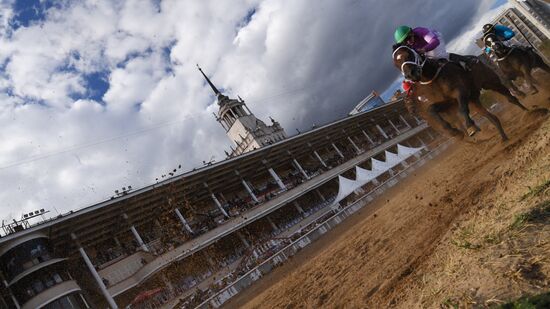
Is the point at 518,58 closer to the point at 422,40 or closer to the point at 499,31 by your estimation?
the point at 499,31

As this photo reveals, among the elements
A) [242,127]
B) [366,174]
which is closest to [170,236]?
[366,174]

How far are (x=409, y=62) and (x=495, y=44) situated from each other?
5723mm

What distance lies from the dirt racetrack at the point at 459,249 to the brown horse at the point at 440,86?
1758 millimetres

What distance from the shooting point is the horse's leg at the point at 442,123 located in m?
10.3

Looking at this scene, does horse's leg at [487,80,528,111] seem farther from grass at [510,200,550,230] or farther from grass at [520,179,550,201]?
grass at [510,200,550,230]

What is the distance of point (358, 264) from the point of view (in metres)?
9.86

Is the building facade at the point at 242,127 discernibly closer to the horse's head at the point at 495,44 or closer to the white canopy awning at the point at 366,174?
the white canopy awning at the point at 366,174

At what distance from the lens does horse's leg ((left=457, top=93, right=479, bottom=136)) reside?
9414 millimetres

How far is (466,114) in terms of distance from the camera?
31.1 feet

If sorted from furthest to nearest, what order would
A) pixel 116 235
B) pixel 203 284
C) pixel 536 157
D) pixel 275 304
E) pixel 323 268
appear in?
A: 1. pixel 116 235
2. pixel 203 284
3. pixel 323 268
4. pixel 275 304
5. pixel 536 157

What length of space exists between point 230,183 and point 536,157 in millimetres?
29486

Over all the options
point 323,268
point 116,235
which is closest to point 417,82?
point 323,268

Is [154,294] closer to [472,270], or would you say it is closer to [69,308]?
[69,308]

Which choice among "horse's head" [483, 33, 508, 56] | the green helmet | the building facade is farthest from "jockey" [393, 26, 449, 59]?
the building facade
